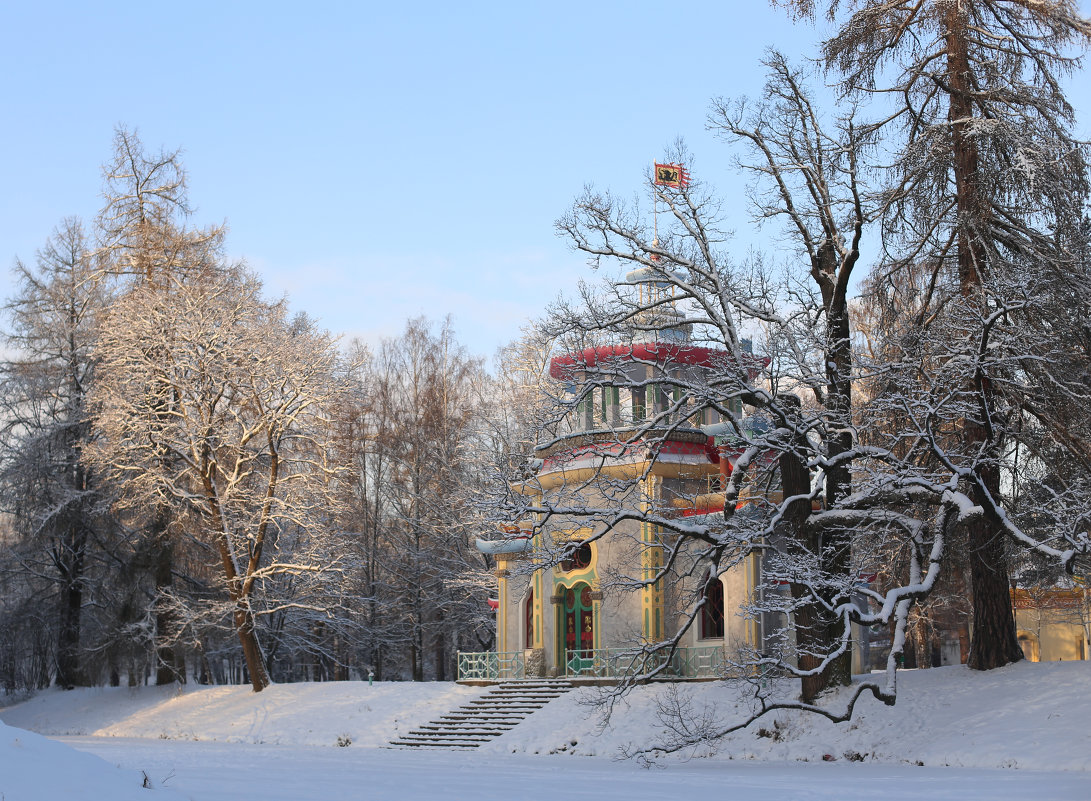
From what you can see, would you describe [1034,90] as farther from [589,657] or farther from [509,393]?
[509,393]

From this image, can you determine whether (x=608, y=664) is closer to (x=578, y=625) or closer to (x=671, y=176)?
(x=578, y=625)

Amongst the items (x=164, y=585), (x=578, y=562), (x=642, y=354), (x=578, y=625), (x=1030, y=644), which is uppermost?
(x=642, y=354)

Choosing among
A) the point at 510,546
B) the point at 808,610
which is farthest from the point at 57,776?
the point at 510,546

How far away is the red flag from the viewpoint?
18.5 m

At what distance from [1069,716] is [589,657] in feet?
41.1

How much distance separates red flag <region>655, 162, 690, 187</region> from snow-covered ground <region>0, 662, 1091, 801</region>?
950 cm

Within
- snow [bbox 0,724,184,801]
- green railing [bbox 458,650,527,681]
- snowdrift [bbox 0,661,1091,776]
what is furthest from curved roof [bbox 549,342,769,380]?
snow [bbox 0,724,184,801]

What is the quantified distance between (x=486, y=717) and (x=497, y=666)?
3.53 meters

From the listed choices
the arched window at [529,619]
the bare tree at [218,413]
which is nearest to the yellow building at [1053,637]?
the arched window at [529,619]

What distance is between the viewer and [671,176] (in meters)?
20.6

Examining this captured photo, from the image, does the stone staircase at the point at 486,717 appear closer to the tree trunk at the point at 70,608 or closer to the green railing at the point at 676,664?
the green railing at the point at 676,664

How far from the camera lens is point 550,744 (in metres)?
20.3

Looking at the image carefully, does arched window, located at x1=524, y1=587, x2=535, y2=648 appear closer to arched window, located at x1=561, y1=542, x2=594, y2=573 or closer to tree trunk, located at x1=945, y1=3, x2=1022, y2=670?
arched window, located at x1=561, y1=542, x2=594, y2=573

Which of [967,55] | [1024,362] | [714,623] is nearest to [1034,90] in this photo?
[967,55]
